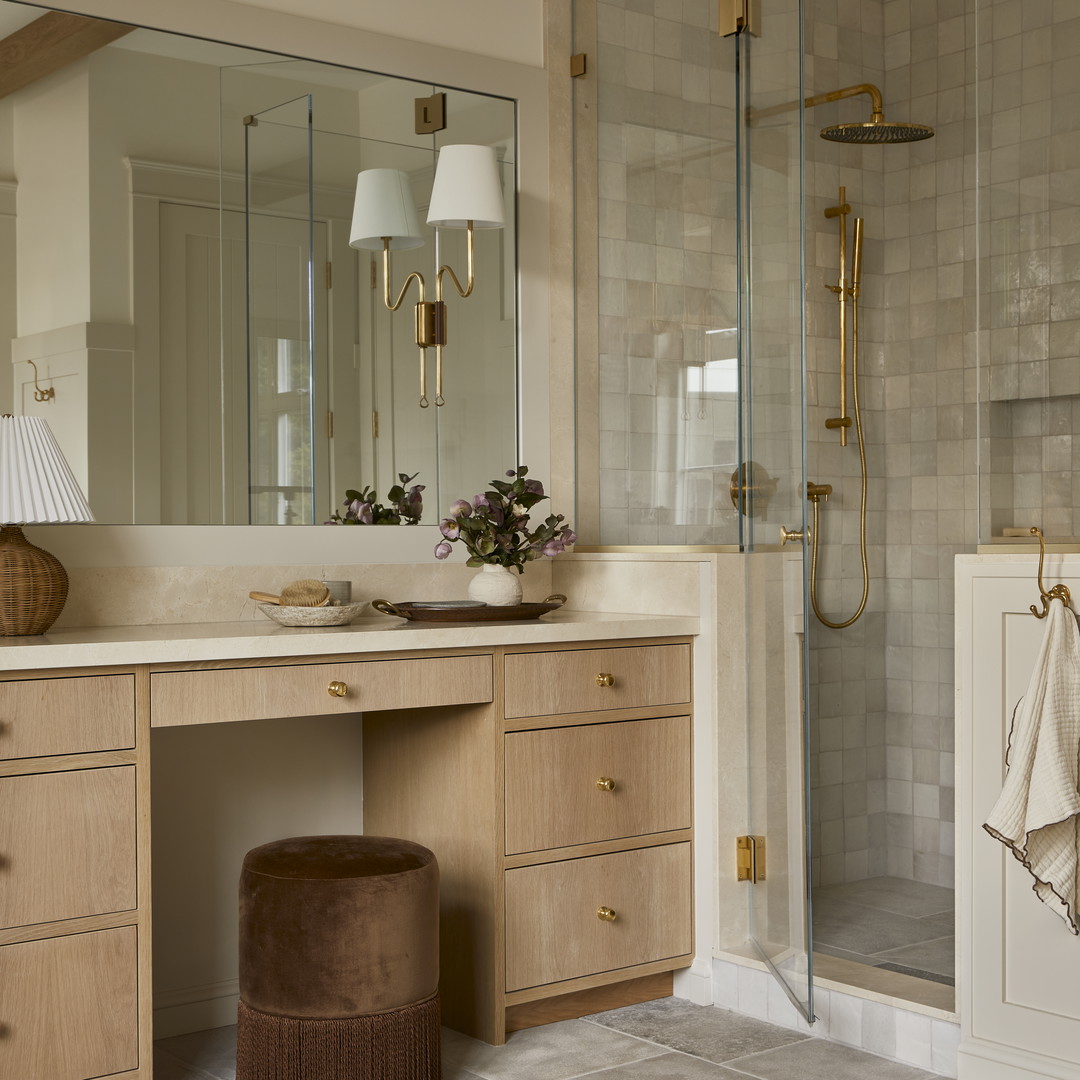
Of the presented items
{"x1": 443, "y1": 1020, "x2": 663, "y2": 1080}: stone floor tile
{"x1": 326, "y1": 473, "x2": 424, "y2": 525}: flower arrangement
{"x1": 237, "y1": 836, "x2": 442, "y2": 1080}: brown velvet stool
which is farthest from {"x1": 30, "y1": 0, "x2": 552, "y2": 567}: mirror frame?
{"x1": 443, "y1": 1020, "x2": 663, "y2": 1080}: stone floor tile

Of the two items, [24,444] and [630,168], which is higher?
[630,168]

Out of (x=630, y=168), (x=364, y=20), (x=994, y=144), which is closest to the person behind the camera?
(x=994, y=144)

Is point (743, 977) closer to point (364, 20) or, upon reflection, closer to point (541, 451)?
point (541, 451)

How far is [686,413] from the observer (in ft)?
9.95

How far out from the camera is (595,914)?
2.70m

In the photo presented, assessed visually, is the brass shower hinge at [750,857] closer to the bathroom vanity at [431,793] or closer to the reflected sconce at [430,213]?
the bathroom vanity at [431,793]

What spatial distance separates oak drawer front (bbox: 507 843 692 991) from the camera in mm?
2598

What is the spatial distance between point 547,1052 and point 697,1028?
33 cm

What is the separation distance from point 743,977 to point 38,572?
5.33ft

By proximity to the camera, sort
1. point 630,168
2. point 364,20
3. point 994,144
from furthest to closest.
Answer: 1. point 630,168
2. point 364,20
3. point 994,144

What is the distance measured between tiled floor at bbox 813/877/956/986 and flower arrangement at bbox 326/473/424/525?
1.30m

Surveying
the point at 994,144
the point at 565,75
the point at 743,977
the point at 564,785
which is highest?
the point at 565,75

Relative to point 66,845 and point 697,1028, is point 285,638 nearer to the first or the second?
point 66,845

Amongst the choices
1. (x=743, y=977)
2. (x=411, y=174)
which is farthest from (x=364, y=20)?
(x=743, y=977)
